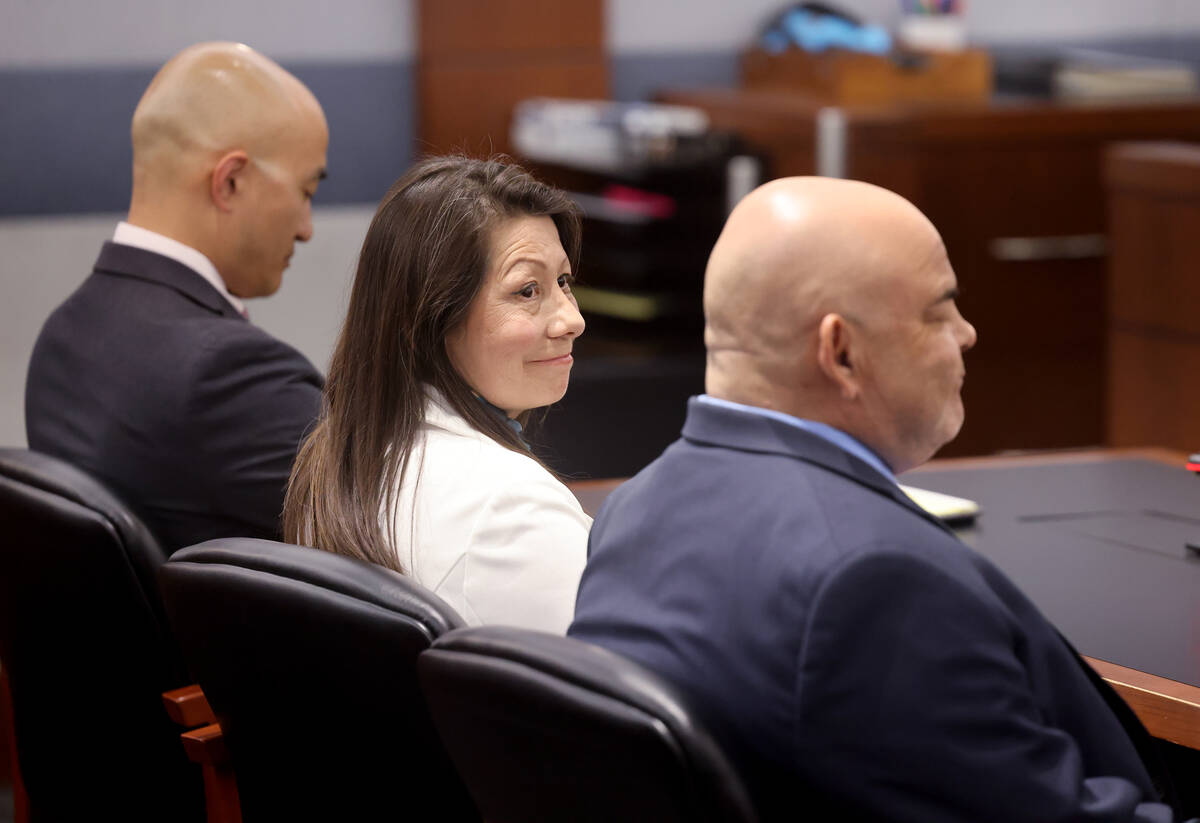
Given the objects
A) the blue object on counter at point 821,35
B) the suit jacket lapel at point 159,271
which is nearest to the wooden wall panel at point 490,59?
the blue object on counter at point 821,35

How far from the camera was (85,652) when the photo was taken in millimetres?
1787

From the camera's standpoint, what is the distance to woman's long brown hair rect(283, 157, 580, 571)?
1.57 metres

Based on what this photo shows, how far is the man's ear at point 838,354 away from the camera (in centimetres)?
117

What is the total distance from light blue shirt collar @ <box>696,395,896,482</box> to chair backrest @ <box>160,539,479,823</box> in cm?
30

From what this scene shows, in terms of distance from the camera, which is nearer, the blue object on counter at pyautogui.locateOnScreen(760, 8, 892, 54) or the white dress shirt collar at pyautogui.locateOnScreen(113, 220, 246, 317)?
the white dress shirt collar at pyautogui.locateOnScreen(113, 220, 246, 317)

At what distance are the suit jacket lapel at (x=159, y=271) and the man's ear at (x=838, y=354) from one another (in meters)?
1.22

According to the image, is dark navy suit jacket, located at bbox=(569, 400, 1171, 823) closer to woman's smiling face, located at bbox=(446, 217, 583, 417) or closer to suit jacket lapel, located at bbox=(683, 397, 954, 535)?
suit jacket lapel, located at bbox=(683, 397, 954, 535)

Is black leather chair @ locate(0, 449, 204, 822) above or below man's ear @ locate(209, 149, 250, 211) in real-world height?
below

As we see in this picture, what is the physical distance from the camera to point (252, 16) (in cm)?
464

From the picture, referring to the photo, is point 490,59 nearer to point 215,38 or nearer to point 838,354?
point 215,38

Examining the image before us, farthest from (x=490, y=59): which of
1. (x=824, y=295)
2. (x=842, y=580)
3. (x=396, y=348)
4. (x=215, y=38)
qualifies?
(x=842, y=580)

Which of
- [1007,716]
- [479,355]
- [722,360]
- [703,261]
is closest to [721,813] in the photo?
[1007,716]

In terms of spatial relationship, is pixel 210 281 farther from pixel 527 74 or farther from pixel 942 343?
pixel 527 74

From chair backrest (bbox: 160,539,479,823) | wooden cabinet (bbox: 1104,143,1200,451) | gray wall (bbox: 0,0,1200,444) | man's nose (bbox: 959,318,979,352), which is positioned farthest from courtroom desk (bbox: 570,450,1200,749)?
gray wall (bbox: 0,0,1200,444)
